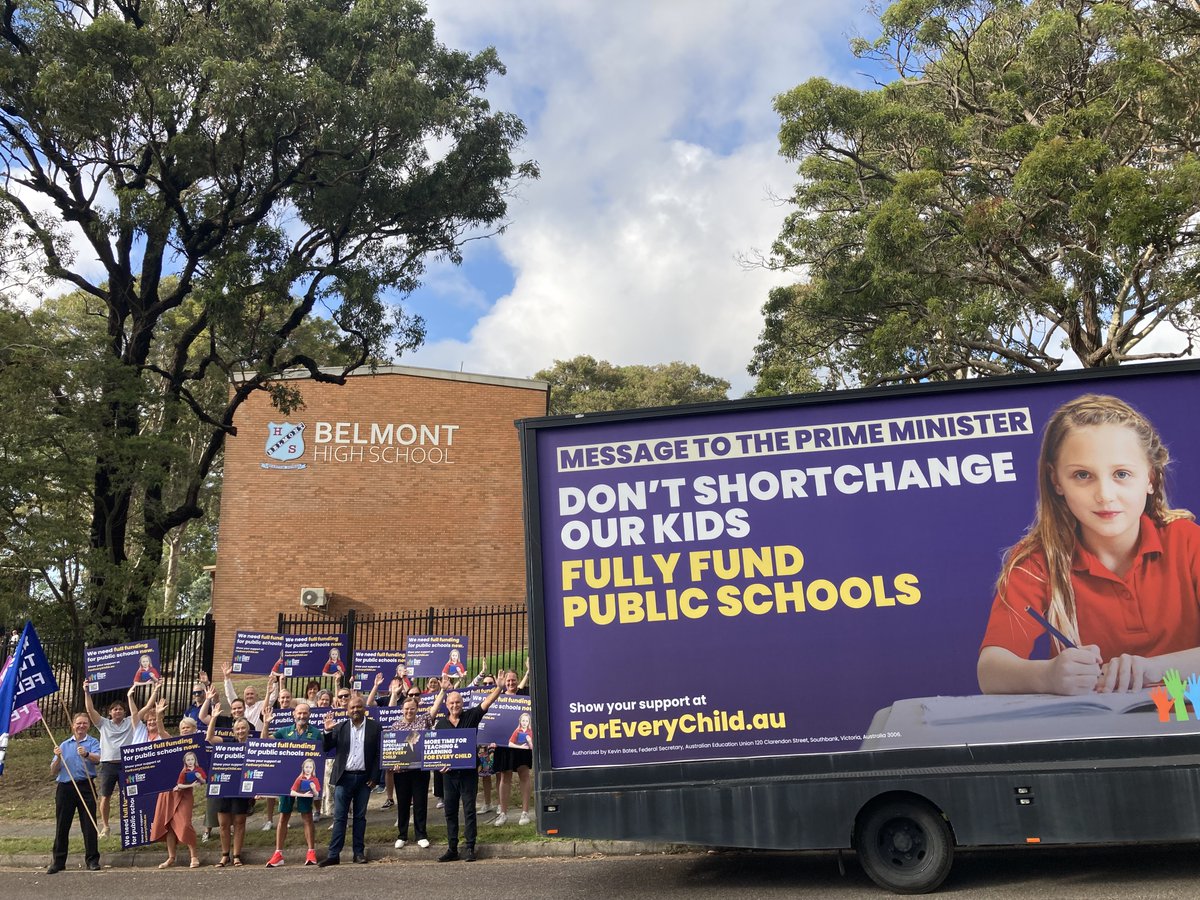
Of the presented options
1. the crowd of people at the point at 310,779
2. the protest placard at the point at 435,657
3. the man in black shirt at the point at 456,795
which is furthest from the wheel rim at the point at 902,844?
the protest placard at the point at 435,657

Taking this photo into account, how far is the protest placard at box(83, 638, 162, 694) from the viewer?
11.5 m

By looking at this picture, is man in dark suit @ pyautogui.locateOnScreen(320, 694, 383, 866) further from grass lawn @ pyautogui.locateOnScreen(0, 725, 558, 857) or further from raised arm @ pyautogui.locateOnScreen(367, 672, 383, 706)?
raised arm @ pyautogui.locateOnScreen(367, 672, 383, 706)

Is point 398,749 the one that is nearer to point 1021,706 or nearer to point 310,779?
point 310,779

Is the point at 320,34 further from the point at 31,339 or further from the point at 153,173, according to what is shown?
the point at 31,339

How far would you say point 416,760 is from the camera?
9.42 m

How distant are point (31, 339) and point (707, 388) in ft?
123

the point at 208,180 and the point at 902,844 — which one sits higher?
the point at 208,180

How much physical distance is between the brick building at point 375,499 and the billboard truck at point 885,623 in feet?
64.5

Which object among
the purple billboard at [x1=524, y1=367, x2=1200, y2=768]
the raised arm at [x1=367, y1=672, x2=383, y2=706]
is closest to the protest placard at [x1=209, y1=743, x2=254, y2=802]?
the raised arm at [x1=367, y1=672, x2=383, y2=706]

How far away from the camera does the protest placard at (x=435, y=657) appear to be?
12.6m

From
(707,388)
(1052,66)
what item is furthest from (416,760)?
(707,388)

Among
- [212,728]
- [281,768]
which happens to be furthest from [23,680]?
[281,768]

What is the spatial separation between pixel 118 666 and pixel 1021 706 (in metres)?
10.3

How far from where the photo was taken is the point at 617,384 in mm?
51844
